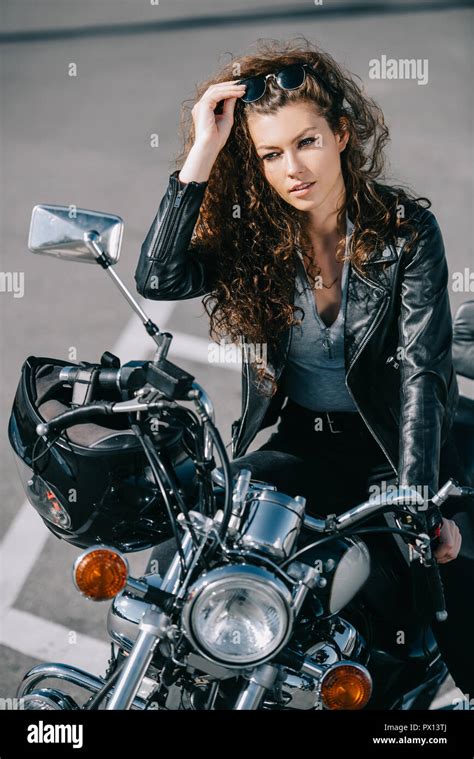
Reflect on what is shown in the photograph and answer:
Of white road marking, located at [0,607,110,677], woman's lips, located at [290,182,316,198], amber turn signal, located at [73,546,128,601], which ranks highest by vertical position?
woman's lips, located at [290,182,316,198]

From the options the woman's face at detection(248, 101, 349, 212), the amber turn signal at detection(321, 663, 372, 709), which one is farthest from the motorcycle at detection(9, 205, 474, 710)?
the woman's face at detection(248, 101, 349, 212)

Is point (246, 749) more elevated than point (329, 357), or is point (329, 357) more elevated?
point (329, 357)

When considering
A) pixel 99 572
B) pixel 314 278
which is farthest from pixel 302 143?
pixel 99 572

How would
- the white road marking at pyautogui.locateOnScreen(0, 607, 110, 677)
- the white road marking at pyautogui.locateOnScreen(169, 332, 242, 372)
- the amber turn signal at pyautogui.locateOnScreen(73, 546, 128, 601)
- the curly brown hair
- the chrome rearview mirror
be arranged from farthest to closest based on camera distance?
the white road marking at pyautogui.locateOnScreen(169, 332, 242, 372) → the white road marking at pyautogui.locateOnScreen(0, 607, 110, 677) → the curly brown hair → the chrome rearview mirror → the amber turn signal at pyautogui.locateOnScreen(73, 546, 128, 601)

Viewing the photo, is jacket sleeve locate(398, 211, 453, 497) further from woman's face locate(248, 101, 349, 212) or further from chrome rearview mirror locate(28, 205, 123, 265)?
chrome rearview mirror locate(28, 205, 123, 265)

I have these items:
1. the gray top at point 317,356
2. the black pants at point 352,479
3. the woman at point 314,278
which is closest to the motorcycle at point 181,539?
the black pants at point 352,479

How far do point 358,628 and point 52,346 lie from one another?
3.04 m

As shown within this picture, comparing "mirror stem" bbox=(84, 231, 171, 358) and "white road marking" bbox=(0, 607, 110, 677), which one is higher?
"mirror stem" bbox=(84, 231, 171, 358)

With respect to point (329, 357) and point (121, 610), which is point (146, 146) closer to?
point (329, 357)

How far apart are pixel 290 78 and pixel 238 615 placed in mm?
1504

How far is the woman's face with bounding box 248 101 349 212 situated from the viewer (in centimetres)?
270

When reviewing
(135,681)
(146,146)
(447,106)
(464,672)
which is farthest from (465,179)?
(135,681)

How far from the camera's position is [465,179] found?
6.40 meters

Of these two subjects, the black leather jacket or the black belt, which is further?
the black belt
